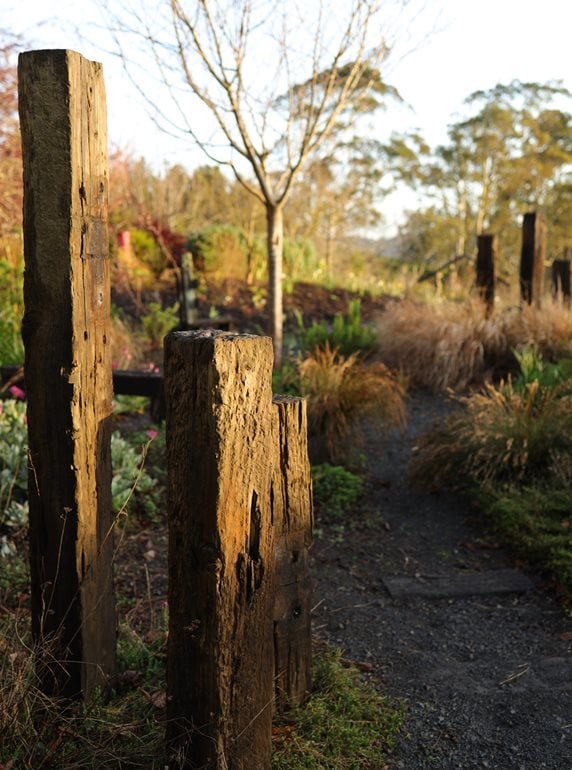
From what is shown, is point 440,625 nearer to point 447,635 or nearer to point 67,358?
point 447,635

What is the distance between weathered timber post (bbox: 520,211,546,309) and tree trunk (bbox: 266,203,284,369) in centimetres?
339

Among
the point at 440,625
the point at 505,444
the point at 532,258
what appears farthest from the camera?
the point at 532,258

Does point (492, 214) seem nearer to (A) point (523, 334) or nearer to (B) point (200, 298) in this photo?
(B) point (200, 298)

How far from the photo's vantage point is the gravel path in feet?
9.28

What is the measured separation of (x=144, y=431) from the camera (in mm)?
6371

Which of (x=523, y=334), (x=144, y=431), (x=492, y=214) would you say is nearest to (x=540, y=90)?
(x=492, y=214)

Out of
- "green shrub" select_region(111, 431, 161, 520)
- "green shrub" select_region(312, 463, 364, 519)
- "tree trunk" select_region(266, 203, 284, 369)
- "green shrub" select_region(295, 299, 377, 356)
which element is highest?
"tree trunk" select_region(266, 203, 284, 369)

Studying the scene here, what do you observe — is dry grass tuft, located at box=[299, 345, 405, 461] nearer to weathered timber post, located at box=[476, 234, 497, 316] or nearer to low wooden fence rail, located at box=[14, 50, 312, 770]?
low wooden fence rail, located at box=[14, 50, 312, 770]

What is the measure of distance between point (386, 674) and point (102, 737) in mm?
1372

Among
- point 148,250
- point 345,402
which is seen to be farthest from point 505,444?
point 148,250

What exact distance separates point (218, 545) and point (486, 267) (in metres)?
8.19

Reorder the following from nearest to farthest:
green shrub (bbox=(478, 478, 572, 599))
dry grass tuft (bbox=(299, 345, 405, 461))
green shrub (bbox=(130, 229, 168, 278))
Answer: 1. green shrub (bbox=(478, 478, 572, 599))
2. dry grass tuft (bbox=(299, 345, 405, 461))
3. green shrub (bbox=(130, 229, 168, 278))

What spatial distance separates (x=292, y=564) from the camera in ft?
9.23

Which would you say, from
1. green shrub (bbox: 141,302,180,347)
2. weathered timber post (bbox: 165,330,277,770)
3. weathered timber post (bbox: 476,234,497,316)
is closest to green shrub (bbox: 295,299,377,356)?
weathered timber post (bbox: 476,234,497,316)
